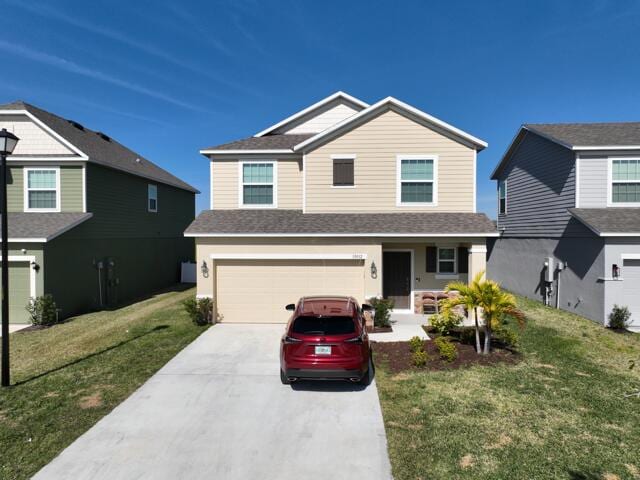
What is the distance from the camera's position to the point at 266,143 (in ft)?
48.9

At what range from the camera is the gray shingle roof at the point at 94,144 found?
49.6ft

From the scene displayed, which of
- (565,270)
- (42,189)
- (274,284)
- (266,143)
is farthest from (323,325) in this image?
(42,189)

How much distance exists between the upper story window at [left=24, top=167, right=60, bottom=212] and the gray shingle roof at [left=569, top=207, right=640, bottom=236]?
810 inches

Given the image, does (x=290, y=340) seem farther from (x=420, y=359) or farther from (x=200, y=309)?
(x=200, y=309)

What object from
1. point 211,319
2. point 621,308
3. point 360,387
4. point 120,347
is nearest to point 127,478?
point 360,387

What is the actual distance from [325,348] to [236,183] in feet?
30.7

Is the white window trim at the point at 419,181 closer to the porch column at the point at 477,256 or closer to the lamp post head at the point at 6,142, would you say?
the porch column at the point at 477,256

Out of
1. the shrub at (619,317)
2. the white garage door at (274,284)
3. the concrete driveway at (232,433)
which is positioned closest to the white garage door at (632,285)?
the shrub at (619,317)

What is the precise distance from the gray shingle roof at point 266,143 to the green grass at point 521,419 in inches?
385

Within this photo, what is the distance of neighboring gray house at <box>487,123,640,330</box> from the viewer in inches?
473

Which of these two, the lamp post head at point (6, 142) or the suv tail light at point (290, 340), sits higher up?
the lamp post head at point (6, 142)

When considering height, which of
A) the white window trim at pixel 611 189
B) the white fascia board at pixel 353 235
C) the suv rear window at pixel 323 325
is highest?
the white window trim at pixel 611 189

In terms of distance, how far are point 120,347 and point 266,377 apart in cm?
474

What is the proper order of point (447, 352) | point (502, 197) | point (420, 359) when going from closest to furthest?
1. point (420, 359)
2. point (447, 352)
3. point (502, 197)
